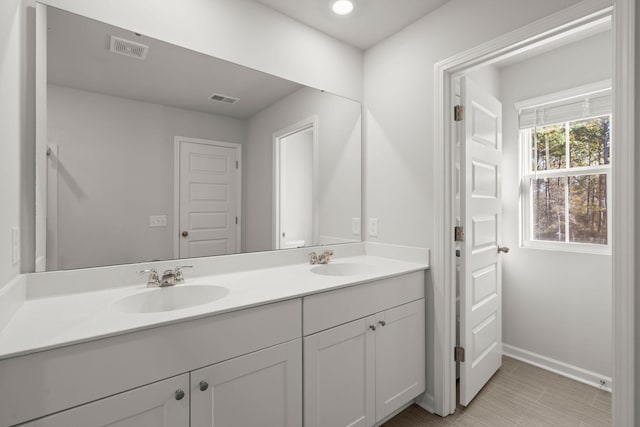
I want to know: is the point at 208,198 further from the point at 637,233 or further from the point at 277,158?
the point at 637,233

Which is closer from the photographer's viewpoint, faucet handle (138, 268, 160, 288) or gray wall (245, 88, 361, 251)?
faucet handle (138, 268, 160, 288)

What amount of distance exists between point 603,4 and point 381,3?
104cm

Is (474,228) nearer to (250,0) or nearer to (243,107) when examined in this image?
(243,107)

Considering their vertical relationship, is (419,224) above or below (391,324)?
above

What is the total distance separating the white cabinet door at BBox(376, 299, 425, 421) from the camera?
5.43 ft

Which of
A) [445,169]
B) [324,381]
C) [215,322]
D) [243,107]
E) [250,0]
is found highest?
[250,0]

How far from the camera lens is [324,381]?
1412 mm

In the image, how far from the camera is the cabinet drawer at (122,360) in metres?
0.80

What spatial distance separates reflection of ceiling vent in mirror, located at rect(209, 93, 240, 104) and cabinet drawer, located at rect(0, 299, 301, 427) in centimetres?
117

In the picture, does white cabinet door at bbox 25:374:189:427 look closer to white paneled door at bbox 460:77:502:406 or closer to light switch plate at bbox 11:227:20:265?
light switch plate at bbox 11:227:20:265

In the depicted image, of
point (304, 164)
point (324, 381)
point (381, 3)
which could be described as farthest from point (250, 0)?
point (324, 381)

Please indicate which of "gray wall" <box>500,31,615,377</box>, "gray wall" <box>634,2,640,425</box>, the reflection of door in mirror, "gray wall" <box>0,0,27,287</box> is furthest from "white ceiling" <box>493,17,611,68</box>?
"gray wall" <box>0,0,27,287</box>

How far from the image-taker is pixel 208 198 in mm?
1703

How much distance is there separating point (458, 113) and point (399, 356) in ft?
4.80
